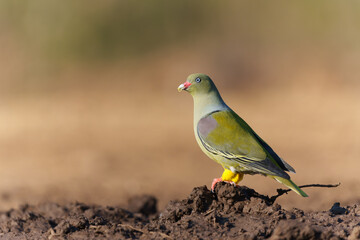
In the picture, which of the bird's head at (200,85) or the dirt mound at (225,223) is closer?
the dirt mound at (225,223)

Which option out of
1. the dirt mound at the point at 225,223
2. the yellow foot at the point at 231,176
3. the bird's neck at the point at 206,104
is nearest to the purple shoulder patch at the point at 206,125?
the bird's neck at the point at 206,104

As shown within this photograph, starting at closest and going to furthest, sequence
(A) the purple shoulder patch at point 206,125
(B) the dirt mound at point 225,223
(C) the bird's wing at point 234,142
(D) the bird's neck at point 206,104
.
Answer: (B) the dirt mound at point 225,223 → (C) the bird's wing at point 234,142 → (A) the purple shoulder patch at point 206,125 → (D) the bird's neck at point 206,104

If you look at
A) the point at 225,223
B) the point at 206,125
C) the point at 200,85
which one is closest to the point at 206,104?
the point at 200,85

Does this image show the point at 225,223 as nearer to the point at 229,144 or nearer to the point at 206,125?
the point at 229,144

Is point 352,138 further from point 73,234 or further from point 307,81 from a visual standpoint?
point 73,234

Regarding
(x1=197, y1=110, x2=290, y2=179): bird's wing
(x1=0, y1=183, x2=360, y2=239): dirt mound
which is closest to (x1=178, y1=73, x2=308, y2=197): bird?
(x1=197, y1=110, x2=290, y2=179): bird's wing

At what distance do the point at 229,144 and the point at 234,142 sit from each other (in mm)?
57

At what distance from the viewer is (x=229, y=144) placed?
5758 mm

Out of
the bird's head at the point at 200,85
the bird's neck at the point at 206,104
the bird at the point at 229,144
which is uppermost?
the bird's head at the point at 200,85

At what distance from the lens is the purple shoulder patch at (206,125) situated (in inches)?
231

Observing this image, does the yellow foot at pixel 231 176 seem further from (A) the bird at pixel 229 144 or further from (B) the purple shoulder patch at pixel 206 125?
(B) the purple shoulder patch at pixel 206 125

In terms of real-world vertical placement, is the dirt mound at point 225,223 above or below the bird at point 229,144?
below

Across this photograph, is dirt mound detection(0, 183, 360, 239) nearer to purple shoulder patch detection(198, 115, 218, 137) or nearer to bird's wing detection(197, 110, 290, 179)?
bird's wing detection(197, 110, 290, 179)

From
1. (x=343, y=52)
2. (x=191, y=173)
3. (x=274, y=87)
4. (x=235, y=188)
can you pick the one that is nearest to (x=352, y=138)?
(x=191, y=173)
